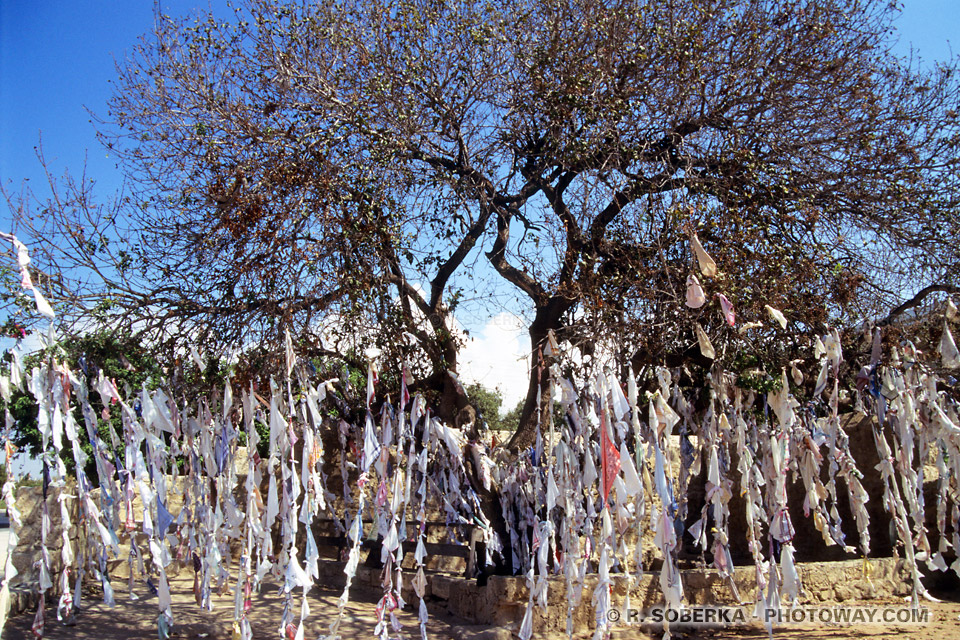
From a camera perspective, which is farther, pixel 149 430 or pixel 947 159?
pixel 947 159

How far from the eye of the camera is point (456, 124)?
8.08 metres

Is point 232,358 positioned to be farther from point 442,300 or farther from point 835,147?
point 835,147

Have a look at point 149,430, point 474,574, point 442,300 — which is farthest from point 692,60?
point 149,430

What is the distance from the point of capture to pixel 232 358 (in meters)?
7.45

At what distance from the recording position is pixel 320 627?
6.59m

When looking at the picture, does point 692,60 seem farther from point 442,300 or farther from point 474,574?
point 474,574

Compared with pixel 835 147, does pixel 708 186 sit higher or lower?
lower

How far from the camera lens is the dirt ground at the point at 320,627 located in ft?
20.0

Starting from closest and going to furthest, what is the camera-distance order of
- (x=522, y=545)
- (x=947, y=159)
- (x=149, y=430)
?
(x=149, y=430), (x=522, y=545), (x=947, y=159)

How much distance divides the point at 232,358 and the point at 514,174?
3875mm

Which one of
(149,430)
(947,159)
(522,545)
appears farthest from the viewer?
(947,159)

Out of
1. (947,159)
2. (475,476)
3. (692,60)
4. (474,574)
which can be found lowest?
(474,574)

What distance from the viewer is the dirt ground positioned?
20.0 ft

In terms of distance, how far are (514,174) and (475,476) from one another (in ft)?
11.9
